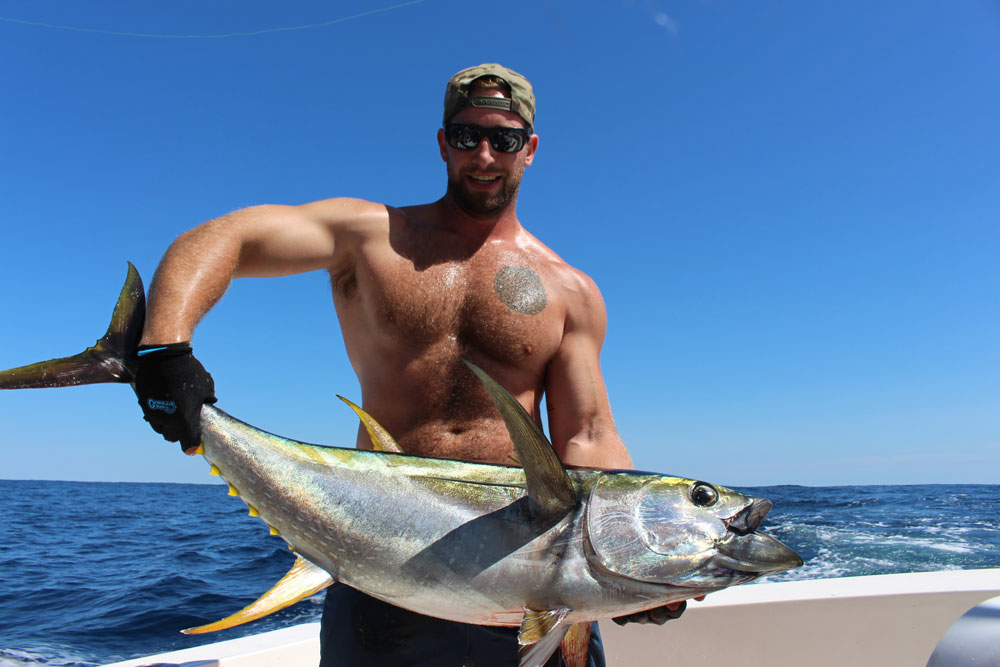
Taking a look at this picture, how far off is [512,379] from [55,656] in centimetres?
507

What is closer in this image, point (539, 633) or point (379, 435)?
point (539, 633)

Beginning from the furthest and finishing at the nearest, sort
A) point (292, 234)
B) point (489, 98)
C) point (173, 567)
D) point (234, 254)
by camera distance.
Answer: point (173, 567), point (489, 98), point (292, 234), point (234, 254)

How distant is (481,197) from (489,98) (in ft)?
1.27

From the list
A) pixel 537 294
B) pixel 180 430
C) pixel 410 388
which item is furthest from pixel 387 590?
pixel 537 294

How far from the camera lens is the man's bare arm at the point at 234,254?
1.62m

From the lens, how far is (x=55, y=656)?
501cm

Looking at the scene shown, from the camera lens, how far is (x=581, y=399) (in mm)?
2494

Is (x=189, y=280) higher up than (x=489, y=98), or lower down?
lower down

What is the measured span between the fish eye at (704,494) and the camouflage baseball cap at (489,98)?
1688 mm

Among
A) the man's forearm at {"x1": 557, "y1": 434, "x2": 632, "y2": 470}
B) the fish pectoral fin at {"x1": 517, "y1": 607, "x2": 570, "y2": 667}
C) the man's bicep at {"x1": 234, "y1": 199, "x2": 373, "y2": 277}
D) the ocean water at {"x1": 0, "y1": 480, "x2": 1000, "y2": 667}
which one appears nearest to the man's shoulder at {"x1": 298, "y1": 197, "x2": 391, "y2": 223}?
the man's bicep at {"x1": 234, "y1": 199, "x2": 373, "y2": 277}

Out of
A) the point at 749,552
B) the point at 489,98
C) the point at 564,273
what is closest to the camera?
the point at 749,552

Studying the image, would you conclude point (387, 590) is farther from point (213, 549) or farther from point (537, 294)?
point (213, 549)

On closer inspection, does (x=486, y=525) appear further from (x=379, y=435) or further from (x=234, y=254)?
(x=234, y=254)

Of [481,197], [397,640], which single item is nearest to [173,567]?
[397,640]
